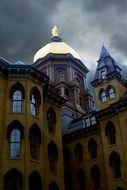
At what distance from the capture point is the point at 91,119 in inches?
1875

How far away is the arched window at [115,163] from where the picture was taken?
38.5m

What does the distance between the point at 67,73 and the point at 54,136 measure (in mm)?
29483

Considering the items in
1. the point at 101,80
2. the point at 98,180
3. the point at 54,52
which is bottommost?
the point at 98,180

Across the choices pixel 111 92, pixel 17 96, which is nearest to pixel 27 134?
pixel 17 96

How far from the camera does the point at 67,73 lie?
66938 mm

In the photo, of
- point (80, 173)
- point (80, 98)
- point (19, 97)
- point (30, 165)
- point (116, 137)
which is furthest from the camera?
point (80, 98)

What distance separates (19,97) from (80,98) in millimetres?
34014

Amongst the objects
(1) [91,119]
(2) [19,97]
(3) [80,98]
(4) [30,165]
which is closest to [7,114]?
(2) [19,97]

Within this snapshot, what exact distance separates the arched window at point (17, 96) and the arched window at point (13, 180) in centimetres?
681

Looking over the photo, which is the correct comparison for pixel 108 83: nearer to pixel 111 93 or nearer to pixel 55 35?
pixel 111 93

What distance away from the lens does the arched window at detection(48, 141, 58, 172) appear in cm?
3717

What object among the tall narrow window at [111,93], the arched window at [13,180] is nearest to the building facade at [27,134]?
the arched window at [13,180]

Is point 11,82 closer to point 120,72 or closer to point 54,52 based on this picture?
point 120,72

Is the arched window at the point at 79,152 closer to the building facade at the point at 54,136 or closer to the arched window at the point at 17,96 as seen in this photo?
the building facade at the point at 54,136
